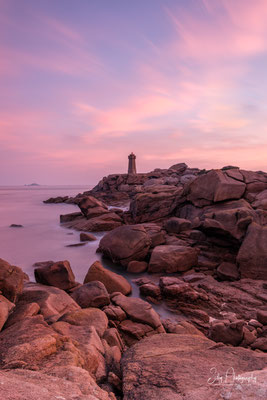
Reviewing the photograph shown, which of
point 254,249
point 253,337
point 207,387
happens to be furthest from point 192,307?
point 207,387

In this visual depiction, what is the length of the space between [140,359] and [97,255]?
12.5 metres

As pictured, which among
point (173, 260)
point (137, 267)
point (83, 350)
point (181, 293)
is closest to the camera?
point (83, 350)

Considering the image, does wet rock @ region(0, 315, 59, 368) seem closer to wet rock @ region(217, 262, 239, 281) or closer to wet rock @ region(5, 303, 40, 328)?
wet rock @ region(5, 303, 40, 328)

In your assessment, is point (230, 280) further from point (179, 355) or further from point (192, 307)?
point (179, 355)

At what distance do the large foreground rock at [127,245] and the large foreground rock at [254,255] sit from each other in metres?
4.89

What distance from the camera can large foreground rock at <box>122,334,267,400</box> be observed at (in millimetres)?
2703

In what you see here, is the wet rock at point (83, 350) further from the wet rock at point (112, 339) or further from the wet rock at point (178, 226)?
the wet rock at point (178, 226)

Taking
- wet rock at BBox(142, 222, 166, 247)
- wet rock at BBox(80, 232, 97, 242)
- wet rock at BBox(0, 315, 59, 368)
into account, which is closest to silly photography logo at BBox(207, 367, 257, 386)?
wet rock at BBox(0, 315, 59, 368)

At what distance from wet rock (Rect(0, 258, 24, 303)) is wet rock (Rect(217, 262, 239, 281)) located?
8.46m

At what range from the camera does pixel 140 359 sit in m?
3.91

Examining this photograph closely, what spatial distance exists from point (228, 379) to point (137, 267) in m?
10.2

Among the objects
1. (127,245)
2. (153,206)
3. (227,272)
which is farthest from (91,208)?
(227,272)

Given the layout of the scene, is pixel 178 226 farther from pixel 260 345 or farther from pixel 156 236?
pixel 260 345

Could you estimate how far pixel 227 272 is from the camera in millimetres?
11352
